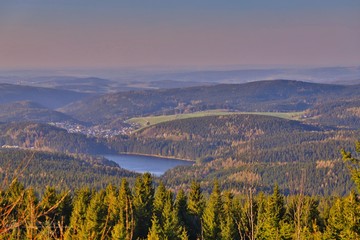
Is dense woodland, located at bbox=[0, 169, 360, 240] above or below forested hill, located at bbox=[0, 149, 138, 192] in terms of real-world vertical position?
above

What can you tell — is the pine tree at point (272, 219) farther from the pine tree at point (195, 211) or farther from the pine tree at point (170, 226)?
the pine tree at point (195, 211)

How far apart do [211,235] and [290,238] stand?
1070 centimetres

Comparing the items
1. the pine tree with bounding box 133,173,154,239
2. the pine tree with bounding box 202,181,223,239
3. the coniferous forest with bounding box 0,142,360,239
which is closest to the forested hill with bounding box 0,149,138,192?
the pine tree with bounding box 133,173,154,239

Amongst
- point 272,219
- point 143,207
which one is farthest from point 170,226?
point 143,207

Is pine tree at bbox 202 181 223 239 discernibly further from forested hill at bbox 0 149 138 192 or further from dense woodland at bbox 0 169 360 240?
forested hill at bbox 0 149 138 192

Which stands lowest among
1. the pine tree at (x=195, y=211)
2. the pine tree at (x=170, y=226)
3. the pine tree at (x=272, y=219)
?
the pine tree at (x=195, y=211)

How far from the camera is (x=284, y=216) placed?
53781 millimetres

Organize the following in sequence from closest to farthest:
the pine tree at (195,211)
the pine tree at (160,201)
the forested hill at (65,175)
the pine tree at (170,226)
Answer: the pine tree at (170,226) < the pine tree at (195,211) < the pine tree at (160,201) < the forested hill at (65,175)

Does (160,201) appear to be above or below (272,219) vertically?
below

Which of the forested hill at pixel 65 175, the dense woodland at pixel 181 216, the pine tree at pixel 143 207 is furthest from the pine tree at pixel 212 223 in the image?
the forested hill at pixel 65 175

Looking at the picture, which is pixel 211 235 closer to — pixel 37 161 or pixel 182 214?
pixel 182 214

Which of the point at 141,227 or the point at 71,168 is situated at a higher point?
the point at 141,227

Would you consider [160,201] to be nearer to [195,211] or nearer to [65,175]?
[195,211]

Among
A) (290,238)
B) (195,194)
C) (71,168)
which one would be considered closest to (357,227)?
(290,238)
